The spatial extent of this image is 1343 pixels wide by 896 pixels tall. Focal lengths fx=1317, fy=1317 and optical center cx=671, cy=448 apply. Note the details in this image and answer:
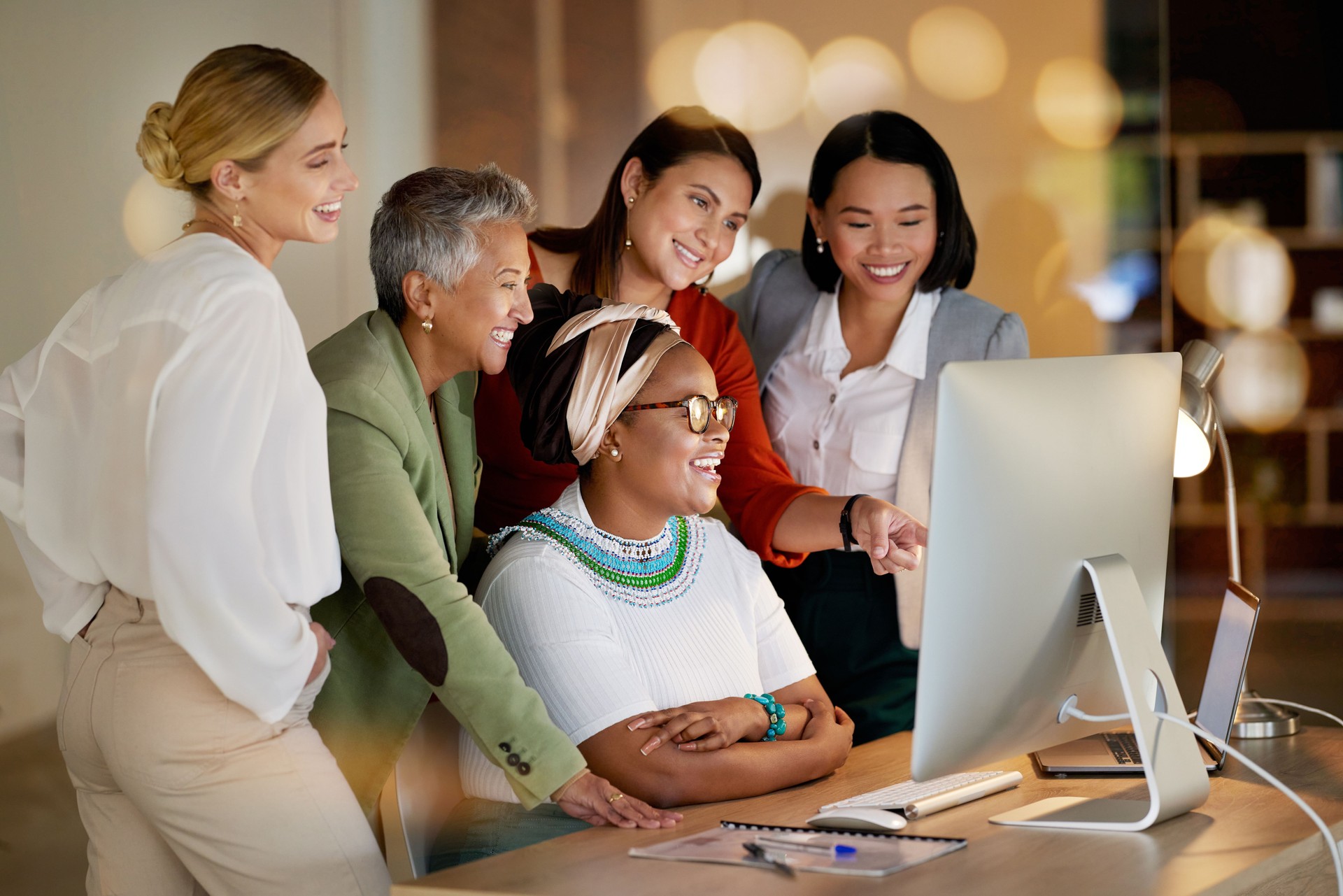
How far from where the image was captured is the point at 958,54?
13.9 feet

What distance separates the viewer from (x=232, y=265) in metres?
1.61

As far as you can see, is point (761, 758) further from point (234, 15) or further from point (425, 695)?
point (234, 15)

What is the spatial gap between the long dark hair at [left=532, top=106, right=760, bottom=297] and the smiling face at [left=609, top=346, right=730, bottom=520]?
60 centimetres

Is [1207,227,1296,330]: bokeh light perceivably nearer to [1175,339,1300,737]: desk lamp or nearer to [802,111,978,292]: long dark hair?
[802,111,978,292]: long dark hair

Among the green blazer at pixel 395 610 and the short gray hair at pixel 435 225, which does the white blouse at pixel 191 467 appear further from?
the short gray hair at pixel 435 225

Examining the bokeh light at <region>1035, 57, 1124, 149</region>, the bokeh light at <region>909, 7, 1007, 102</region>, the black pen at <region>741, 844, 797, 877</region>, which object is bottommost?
the black pen at <region>741, 844, 797, 877</region>

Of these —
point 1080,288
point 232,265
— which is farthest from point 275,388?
point 1080,288

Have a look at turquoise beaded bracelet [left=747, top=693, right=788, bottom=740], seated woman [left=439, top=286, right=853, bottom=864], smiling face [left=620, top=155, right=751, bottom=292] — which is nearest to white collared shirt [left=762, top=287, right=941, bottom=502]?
smiling face [left=620, top=155, right=751, bottom=292]

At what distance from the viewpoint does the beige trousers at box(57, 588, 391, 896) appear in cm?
164

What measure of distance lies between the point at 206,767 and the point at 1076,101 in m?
3.65

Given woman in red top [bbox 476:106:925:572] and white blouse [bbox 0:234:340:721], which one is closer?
white blouse [bbox 0:234:340:721]

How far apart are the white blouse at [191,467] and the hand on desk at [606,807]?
0.39 m

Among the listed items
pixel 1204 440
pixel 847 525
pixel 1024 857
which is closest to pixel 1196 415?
pixel 1204 440

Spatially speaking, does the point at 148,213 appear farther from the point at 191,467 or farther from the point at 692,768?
the point at 692,768
